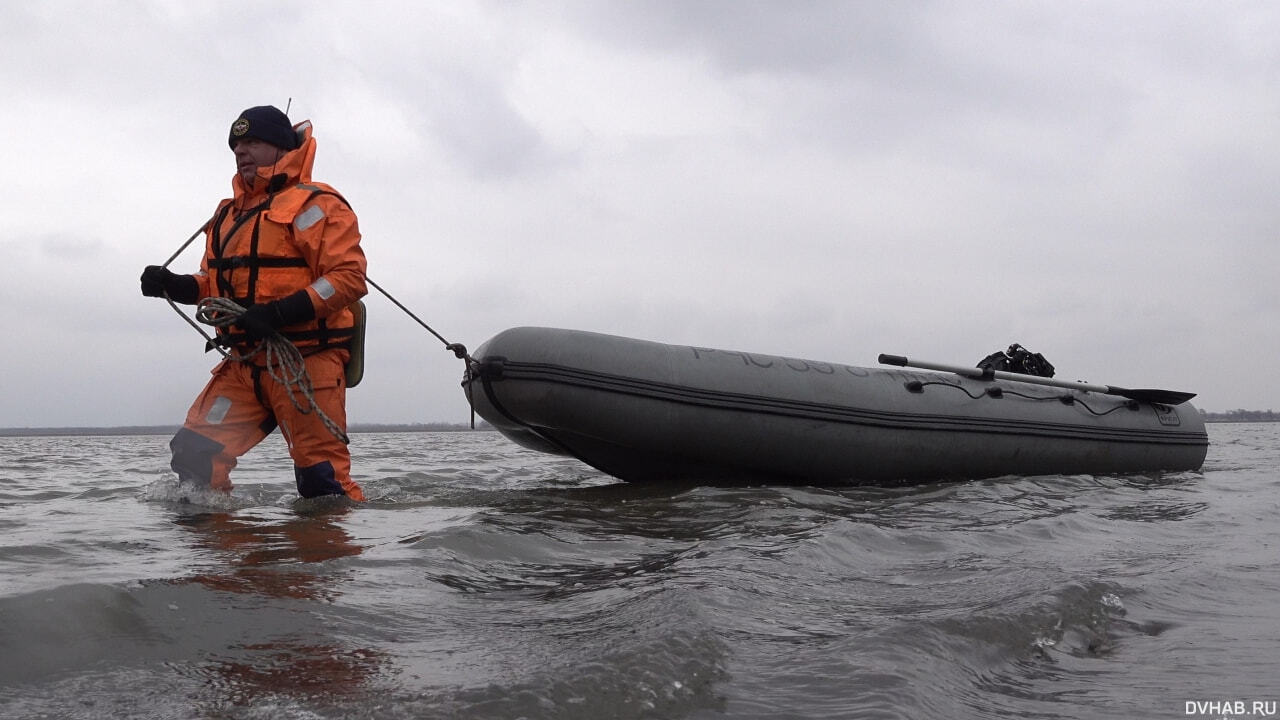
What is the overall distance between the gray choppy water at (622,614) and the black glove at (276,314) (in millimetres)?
636

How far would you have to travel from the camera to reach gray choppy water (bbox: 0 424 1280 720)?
1433 millimetres

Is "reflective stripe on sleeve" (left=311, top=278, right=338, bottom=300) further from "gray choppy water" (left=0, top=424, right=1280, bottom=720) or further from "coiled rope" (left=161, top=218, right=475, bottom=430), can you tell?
"gray choppy water" (left=0, top=424, right=1280, bottom=720)

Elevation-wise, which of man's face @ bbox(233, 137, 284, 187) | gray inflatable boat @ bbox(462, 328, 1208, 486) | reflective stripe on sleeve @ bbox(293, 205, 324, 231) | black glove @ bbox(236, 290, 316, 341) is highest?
man's face @ bbox(233, 137, 284, 187)

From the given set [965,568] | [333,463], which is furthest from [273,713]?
[333,463]

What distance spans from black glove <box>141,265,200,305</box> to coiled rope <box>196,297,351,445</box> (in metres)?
0.24

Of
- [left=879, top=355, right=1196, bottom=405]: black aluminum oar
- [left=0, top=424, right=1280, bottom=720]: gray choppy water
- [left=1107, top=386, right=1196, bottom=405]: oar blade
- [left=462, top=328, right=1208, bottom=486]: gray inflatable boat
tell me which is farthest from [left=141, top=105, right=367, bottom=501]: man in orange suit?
[left=1107, top=386, right=1196, bottom=405]: oar blade

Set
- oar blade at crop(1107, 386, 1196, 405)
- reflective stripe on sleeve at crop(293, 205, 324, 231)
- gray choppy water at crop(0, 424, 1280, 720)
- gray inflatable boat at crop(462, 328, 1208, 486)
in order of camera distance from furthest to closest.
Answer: oar blade at crop(1107, 386, 1196, 405), gray inflatable boat at crop(462, 328, 1208, 486), reflective stripe on sleeve at crop(293, 205, 324, 231), gray choppy water at crop(0, 424, 1280, 720)

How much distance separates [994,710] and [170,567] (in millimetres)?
1705

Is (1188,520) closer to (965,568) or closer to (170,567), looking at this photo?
(965,568)

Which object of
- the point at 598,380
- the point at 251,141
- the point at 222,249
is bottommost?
the point at 598,380

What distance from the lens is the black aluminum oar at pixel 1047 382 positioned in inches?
212

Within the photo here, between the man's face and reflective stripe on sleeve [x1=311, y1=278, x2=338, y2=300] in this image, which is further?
the man's face

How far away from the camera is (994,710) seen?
1471 mm

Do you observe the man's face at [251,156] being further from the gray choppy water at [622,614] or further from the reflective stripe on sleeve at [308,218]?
the gray choppy water at [622,614]
